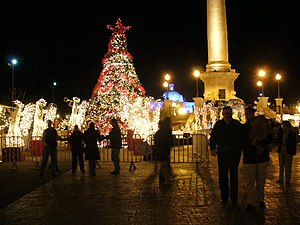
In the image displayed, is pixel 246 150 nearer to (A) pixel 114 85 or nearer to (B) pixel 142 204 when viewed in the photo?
(B) pixel 142 204

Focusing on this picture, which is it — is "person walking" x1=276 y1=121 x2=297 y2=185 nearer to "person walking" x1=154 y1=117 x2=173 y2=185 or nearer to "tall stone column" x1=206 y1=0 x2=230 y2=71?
"person walking" x1=154 y1=117 x2=173 y2=185

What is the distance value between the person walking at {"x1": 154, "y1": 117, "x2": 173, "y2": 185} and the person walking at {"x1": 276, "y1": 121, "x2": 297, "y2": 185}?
2773 mm

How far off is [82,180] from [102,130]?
44.2ft

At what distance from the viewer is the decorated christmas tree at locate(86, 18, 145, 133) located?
81.8ft

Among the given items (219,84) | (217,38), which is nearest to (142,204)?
(219,84)

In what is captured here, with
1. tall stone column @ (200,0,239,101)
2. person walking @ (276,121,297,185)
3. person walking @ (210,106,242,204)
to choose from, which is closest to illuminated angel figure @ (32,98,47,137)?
tall stone column @ (200,0,239,101)

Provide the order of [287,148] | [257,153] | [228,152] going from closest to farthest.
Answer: [257,153], [228,152], [287,148]

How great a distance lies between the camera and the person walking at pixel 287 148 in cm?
1018

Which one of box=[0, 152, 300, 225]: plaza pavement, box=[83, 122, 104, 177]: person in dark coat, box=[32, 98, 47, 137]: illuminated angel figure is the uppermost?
box=[32, 98, 47, 137]: illuminated angel figure

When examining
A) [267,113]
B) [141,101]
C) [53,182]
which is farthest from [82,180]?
[267,113]

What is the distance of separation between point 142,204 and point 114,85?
17.3 m

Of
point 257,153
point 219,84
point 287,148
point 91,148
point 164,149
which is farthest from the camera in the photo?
point 219,84

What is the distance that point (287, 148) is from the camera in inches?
404

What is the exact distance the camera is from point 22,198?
29.1 ft
